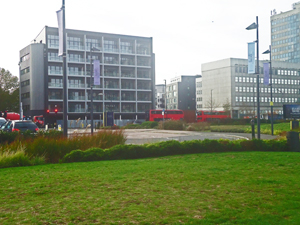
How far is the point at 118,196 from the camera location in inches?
232

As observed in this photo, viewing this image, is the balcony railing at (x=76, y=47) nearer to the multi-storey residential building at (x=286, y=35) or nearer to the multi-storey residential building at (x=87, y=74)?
the multi-storey residential building at (x=87, y=74)

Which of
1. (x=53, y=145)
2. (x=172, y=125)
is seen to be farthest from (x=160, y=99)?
(x=53, y=145)

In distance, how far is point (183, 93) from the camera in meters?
121

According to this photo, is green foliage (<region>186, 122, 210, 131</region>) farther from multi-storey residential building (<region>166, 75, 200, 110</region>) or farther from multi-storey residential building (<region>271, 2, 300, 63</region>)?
multi-storey residential building (<region>271, 2, 300, 63</region>)

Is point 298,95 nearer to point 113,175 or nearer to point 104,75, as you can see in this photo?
point 104,75

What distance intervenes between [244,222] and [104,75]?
70975 millimetres

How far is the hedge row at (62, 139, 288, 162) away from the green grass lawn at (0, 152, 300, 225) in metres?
1.57

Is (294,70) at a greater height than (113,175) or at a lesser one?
greater

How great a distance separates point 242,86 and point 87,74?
51.4m

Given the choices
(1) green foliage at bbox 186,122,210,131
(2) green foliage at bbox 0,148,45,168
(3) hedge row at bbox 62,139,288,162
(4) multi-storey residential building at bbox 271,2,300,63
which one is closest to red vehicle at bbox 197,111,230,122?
(1) green foliage at bbox 186,122,210,131

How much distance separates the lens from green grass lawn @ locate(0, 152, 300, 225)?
186 inches

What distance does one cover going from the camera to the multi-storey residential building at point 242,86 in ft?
326

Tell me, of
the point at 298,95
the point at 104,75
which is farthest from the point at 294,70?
the point at 104,75

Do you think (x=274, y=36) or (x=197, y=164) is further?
(x=274, y=36)
